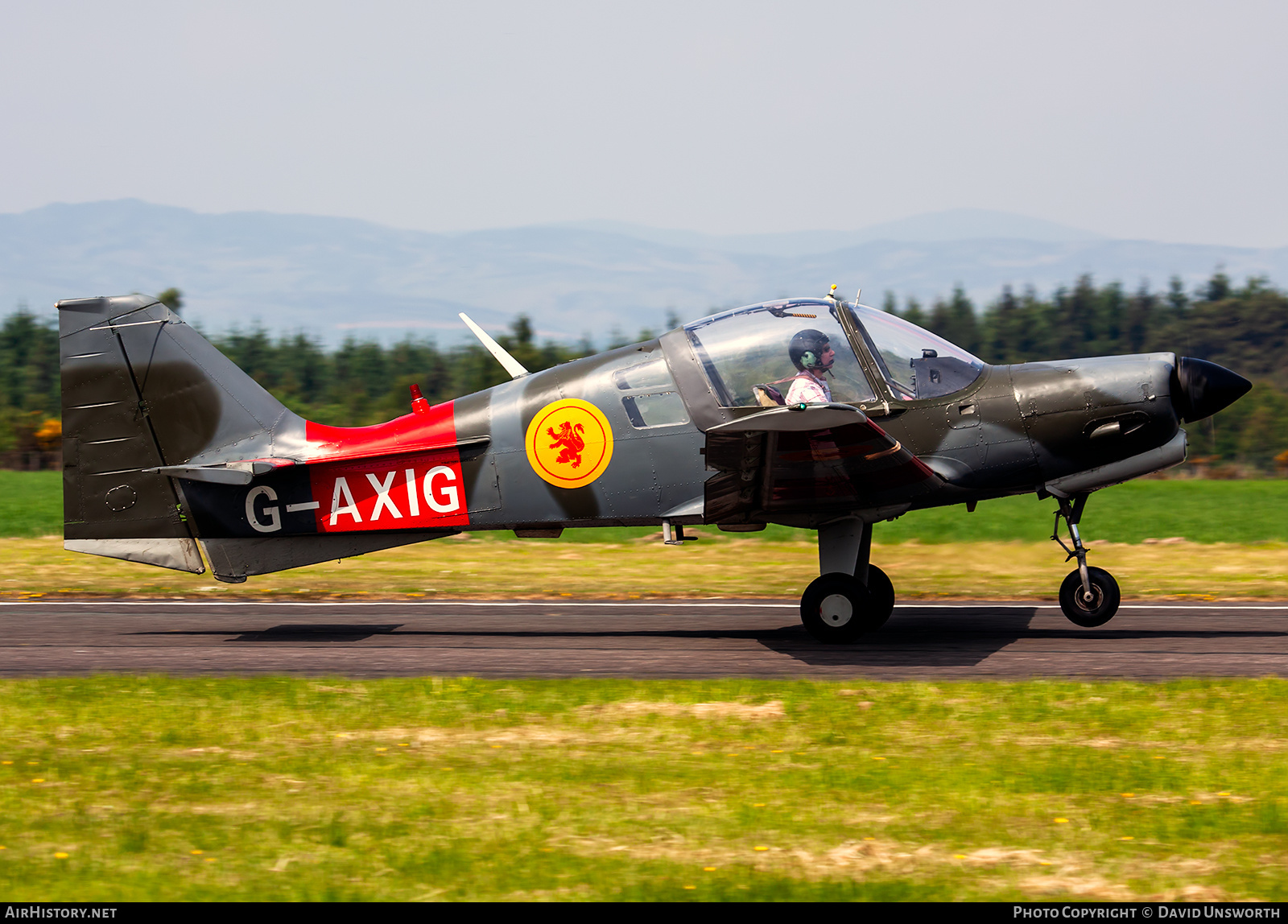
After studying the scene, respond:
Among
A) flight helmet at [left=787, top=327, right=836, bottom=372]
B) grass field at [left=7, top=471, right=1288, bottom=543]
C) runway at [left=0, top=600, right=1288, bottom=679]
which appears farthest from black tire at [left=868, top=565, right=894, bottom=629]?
grass field at [left=7, top=471, right=1288, bottom=543]

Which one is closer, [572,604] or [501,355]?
[501,355]

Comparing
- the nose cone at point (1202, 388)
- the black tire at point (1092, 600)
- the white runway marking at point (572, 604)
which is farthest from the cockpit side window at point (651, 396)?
the nose cone at point (1202, 388)

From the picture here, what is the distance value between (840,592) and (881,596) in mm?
1156

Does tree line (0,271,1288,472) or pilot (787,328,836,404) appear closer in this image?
pilot (787,328,836,404)

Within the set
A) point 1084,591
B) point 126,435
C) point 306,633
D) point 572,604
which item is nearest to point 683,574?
point 572,604

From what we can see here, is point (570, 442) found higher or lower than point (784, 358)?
lower

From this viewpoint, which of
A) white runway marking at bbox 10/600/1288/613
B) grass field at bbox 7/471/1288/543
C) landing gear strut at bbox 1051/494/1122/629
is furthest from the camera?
grass field at bbox 7/471/1288/543

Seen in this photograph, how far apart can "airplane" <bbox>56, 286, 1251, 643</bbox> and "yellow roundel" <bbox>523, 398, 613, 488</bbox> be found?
0.02 meters

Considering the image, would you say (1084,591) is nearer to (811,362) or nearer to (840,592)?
(840,592)

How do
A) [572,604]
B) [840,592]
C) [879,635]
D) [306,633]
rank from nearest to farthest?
[840,592] → [879,635] → [306,633] → [572,604]

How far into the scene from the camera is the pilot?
1010 cm

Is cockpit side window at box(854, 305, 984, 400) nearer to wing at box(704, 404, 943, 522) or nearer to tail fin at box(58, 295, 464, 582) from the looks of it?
wing at box(704, 404, 943, 522)

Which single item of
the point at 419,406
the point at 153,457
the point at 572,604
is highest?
the point at 419,406

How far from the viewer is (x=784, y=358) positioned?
10242 millimetres
